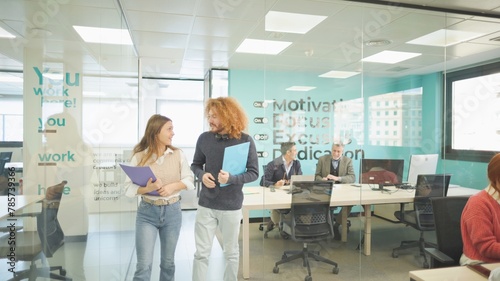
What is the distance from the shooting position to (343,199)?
344cm

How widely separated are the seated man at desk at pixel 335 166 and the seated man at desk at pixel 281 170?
226 millimetres

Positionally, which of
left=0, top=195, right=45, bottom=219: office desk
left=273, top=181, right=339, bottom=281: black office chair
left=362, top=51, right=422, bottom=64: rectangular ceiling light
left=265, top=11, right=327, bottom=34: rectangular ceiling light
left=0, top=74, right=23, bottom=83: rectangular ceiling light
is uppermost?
left=265, top=11, right=327, bottom=34: rectangular ceiling light

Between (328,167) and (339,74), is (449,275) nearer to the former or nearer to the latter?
(328,167)

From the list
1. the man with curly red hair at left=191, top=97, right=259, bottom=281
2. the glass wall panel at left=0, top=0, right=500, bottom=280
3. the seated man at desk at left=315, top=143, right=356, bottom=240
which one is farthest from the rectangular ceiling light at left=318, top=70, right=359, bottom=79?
the man with curly red hair at left=191, top=97, right=259, bottom=281

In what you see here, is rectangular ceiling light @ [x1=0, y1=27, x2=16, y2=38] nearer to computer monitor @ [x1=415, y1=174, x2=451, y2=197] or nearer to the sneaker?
the sneaker

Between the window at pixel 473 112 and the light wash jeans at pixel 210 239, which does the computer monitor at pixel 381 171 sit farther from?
the light wash jeans at pixel 210 239

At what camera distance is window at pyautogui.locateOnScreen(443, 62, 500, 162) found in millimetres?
3756

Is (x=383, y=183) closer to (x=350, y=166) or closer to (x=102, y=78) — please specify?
(x=350, y=166)

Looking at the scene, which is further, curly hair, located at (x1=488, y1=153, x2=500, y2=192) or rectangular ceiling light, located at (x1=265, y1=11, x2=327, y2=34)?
rectangular ceiling light, located at (x1=265, y1=11, x2=327, y2=34)

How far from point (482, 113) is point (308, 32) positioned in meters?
2.53

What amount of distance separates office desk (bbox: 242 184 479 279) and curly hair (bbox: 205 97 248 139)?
1360 mm

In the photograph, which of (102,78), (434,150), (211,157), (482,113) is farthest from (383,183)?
(102,78)

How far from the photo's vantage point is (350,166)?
11.0 ft

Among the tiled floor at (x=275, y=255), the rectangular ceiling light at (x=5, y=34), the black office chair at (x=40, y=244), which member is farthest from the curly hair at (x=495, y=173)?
the rectangular ceiling light at (x=5, y=34)
